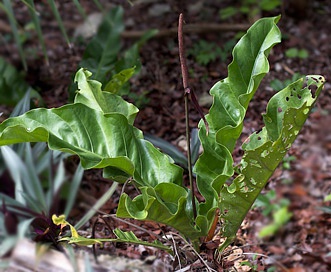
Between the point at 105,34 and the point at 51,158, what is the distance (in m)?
0.95

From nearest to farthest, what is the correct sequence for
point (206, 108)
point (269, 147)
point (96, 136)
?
point (269, 147) < point (96, 136) < point (206, 108)

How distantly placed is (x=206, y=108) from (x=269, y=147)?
1.58m

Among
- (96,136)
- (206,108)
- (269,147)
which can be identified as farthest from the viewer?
(206,108)

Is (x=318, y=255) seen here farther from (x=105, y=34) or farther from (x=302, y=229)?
(x=105, y=34)

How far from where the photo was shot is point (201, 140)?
1811 millimetres

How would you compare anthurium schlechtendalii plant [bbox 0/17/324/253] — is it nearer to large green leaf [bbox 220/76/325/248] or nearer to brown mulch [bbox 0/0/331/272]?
large green leaf [bbox 220/76/325/248]

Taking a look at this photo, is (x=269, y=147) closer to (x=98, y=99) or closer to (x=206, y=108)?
(x=98, y=99)

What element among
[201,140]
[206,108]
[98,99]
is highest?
[98,99]

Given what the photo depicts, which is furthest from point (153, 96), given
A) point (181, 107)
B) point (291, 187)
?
point (291, 187)

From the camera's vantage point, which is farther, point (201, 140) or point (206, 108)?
point (206, 108)

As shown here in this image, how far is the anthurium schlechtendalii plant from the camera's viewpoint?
5.49 feet

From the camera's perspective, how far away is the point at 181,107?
3256 millimetres

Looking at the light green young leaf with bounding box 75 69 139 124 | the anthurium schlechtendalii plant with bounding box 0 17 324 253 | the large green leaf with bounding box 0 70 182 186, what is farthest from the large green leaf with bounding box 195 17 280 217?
the light green young leaf with bounding box 75 69 139 124

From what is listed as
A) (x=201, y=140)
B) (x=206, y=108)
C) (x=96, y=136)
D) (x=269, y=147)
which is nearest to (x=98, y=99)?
(x=96, y=136)
